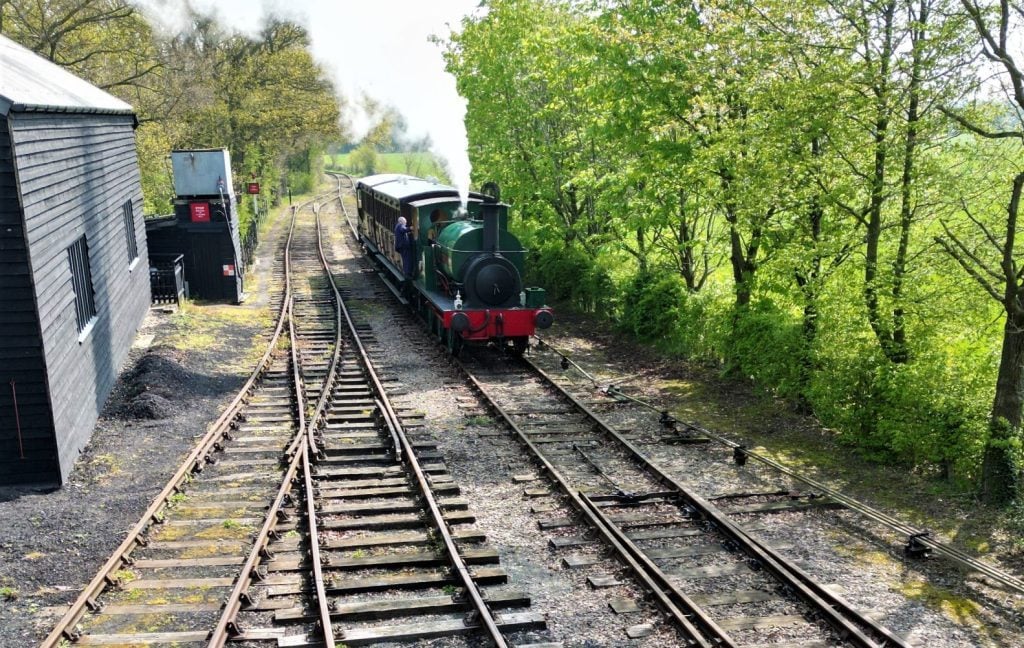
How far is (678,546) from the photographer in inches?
316

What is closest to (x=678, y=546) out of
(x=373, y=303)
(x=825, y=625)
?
(x=825, y=625)

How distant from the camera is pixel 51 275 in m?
9.99

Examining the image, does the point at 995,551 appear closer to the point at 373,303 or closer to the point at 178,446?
the point at 178,446

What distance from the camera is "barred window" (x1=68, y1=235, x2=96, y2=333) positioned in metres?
11.7

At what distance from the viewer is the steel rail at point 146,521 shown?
621cm

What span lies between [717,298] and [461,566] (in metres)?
9.79

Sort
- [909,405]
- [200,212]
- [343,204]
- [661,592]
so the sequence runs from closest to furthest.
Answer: [661,592], [909,405], [200,212], [343,204]

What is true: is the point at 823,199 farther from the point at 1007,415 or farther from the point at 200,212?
the point at 200,212

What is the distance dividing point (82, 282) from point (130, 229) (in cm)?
582

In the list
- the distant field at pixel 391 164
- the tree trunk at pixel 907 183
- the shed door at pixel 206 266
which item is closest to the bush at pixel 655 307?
the tree trunk at pixel 907 183

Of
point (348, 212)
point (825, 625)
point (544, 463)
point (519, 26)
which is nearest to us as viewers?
point (825, 625)

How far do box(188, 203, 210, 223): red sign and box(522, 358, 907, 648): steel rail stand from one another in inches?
604

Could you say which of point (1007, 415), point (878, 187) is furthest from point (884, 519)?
point (878, 187)

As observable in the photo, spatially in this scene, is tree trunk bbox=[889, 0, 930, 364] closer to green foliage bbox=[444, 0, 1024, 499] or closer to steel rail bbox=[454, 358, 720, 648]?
green foliage bbox=[444, 0, 1024, 499]
